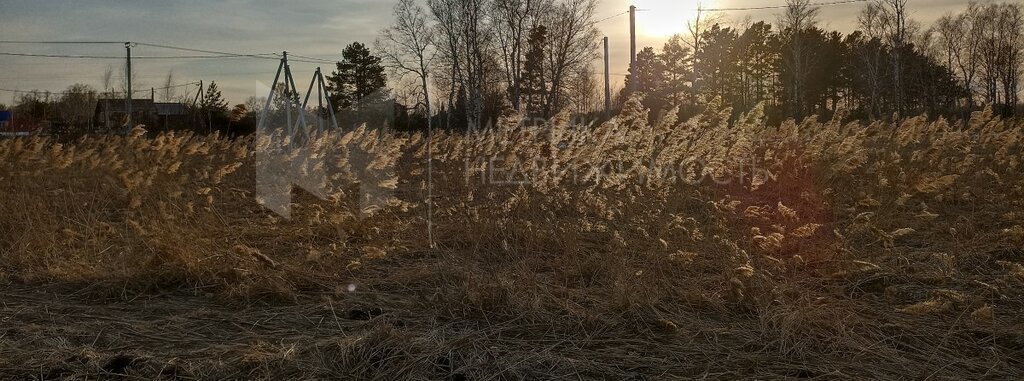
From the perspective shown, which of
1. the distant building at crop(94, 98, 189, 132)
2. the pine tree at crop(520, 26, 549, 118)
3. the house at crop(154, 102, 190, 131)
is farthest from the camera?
the distant building at crop(94, 98, 189, 132)

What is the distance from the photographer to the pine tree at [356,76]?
127ft

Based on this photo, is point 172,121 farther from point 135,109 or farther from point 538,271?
point 538,271

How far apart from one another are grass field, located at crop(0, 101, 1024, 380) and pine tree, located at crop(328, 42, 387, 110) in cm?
3248

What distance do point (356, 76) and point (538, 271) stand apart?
36844mm

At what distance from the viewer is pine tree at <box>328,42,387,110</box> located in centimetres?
3884

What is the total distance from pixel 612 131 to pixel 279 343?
136 inches

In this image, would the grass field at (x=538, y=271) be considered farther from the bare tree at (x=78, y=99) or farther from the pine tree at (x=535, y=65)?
the bare tree at (x=78, y=99)

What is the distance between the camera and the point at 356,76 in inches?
1550

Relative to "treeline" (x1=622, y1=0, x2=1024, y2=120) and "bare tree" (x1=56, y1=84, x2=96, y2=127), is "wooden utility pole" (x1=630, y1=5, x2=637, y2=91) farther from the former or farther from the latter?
"bare tree" (x1=56, y1=84, x2=96, y2=127)

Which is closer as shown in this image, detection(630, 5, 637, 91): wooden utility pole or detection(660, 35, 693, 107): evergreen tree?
detection(630, 5, 637, 91): wooden utility pole

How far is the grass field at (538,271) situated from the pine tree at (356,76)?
3248 centimetres

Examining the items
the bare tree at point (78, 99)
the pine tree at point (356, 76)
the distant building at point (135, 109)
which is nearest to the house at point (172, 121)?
the distant building at point (135, 109)

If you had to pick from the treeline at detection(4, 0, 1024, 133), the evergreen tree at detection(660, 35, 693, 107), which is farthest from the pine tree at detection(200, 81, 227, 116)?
the evergreen tree at detection(660, 35, 693, 107)

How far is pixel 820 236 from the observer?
4941mm
